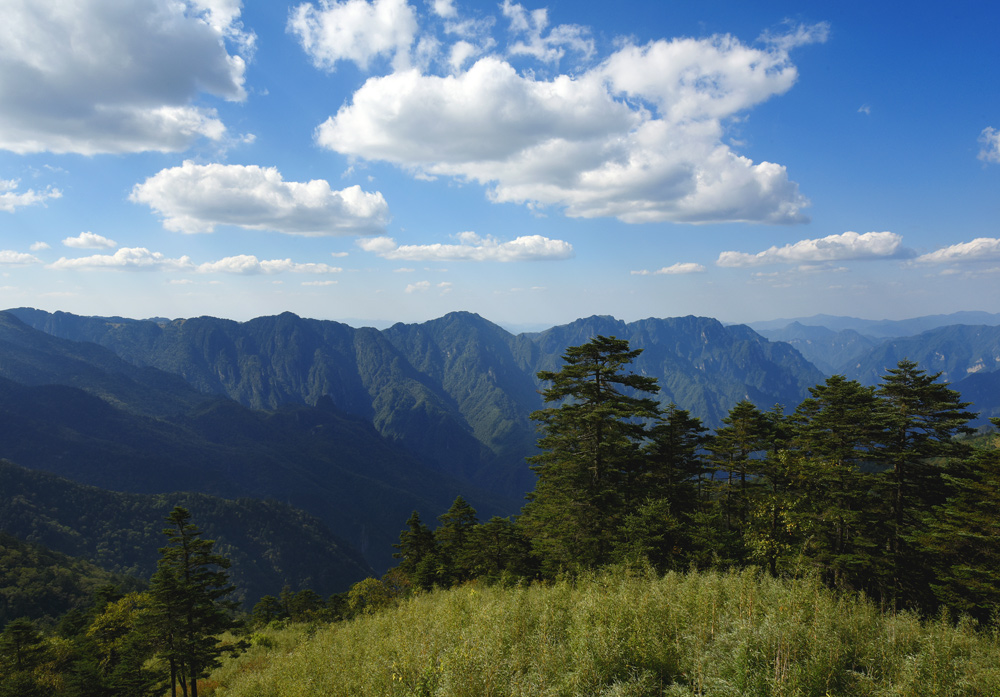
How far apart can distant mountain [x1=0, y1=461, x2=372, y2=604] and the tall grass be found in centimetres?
18364

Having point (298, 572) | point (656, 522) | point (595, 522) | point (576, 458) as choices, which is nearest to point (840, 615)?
point (656, 522)

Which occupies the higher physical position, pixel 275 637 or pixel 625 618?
pixel 625 618

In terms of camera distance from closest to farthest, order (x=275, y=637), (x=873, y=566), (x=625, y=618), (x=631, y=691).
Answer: (x=631, y=691), (x=625, y=618), (x=873, y=566), (x=275, y=637)

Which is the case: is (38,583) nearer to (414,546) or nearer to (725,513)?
(414,546)

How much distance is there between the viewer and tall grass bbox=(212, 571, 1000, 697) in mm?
6883

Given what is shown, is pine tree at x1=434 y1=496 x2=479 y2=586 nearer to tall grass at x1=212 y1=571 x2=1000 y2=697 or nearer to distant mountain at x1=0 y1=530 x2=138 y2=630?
tall grass at x1=212 y1=571 x2=1000 y2=697

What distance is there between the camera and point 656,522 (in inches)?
886

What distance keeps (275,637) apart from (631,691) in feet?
117

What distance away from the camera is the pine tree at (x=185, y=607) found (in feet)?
77.6

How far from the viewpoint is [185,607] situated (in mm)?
24234

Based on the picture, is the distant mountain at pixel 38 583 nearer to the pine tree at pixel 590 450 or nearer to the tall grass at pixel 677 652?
the pine tree at pixel 590 450

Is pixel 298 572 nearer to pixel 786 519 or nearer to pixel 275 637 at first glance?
pixel 275 637

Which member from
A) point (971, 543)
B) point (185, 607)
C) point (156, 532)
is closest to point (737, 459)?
point (971, 543)

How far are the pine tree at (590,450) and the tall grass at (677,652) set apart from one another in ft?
42.1
